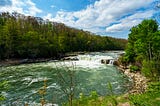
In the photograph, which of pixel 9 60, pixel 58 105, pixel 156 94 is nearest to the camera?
pixel 156 94

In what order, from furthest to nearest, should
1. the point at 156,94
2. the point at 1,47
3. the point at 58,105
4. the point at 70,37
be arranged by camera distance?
the point at 70,37 → the point at 1,47 → the point at 58,105 → the point at 156,94

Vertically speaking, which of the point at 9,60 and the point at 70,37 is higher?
the point at 70,37

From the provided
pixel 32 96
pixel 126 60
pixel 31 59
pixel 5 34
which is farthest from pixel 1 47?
pixel 32 96

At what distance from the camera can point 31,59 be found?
6569cm

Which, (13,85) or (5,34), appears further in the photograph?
(5,34)

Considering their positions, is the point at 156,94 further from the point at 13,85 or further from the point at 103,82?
the point at 13,85

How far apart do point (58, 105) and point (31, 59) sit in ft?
160

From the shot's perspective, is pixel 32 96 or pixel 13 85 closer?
pixel 32 96

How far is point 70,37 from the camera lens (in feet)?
353

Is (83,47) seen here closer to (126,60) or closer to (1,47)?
(1,47)

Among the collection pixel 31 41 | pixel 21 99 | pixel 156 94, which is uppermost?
pixel 31 41

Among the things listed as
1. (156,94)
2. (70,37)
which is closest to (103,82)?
(156,94)

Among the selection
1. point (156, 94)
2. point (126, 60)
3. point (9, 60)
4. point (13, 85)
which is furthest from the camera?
point (9, 60)

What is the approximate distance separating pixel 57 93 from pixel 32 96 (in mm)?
2143
